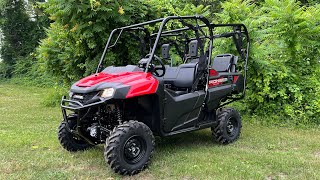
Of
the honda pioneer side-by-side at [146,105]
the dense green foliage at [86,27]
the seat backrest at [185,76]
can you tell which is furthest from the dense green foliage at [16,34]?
the seat backrest at [185,76]

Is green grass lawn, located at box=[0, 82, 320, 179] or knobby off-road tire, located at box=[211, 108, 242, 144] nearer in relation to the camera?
green grass lawn, located at box=[0, 82, 320, 179]

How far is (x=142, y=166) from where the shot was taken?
4395mm

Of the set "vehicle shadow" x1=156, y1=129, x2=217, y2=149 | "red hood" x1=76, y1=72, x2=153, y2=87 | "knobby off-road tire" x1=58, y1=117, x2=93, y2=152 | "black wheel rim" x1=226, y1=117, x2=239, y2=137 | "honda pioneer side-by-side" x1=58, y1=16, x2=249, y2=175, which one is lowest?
"vehicle shadow" x1=156, y1=129, x2=217, y2=149

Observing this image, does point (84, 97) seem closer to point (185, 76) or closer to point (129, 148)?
point (129, 148)

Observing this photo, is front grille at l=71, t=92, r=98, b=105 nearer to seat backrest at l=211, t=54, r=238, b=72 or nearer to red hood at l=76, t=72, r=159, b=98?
red hood at l=76, t=72, r=159, b=98

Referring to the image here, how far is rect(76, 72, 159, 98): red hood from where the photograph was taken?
4.34 m

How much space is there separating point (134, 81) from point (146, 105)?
546 mm

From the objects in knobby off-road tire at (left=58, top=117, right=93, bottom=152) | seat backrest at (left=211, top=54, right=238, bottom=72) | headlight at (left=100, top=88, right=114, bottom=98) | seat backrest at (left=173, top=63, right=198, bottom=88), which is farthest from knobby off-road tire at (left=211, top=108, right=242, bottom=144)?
headlight at (left=100, top=88, right=114, bottom=98)

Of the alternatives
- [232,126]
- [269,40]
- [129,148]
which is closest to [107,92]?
[129,148]

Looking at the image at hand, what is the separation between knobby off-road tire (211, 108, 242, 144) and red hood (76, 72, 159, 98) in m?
1.62

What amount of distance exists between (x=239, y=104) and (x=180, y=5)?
339 centimetres

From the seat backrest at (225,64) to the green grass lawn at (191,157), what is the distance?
1.21 m

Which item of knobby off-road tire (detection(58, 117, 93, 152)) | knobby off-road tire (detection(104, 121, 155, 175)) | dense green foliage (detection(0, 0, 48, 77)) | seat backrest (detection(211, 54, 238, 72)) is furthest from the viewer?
dense green foliage (detection(0, 0, 48, 77))


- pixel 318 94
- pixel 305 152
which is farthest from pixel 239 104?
pixel 305 152
